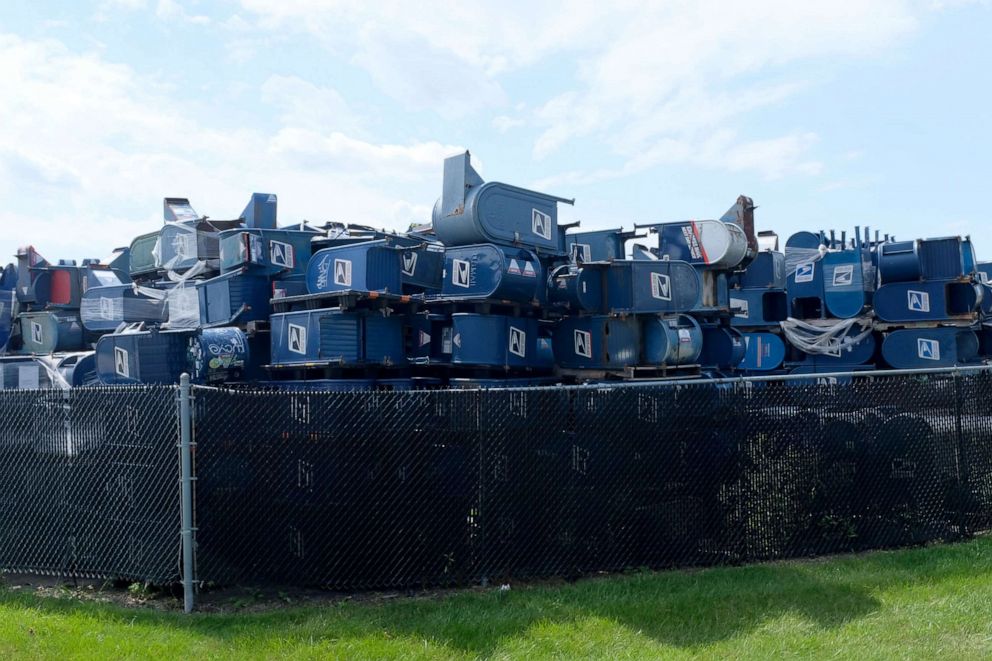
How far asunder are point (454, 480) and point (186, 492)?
6.31 ft

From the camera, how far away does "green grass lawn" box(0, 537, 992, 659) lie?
5.24 meters

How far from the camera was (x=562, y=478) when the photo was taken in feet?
22.0

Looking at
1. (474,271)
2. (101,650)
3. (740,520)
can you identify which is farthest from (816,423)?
(101,650)

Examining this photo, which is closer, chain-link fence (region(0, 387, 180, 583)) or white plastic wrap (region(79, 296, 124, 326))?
chain-link fence (region(0, 387, 180, 583))

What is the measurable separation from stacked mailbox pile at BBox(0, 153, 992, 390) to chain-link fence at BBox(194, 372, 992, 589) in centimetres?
279

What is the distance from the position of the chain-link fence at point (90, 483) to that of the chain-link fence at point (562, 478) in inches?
14.4

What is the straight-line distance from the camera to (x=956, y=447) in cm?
785

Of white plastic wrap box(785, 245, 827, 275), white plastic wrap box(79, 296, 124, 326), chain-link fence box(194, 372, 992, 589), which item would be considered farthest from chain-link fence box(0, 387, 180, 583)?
white plastic wrap box(785, 245, 827, 275)

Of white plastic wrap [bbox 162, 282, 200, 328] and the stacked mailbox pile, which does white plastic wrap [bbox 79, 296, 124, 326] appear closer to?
the stacked mailbox pile

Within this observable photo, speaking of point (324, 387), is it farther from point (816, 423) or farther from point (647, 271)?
point (816, 423)

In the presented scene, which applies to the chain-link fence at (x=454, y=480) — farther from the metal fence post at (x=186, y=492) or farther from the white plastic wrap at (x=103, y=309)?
the white plastic wrap at (x=103, y=309)

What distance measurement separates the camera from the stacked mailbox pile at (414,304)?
30.0ft

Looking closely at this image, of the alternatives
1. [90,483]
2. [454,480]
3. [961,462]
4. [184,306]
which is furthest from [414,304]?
[961,462]

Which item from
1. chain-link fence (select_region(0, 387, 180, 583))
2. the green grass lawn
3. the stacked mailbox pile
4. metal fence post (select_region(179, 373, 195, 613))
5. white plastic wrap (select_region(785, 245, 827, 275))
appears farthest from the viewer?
white plastic wrap (select_region(785, 245, 827, 275))
